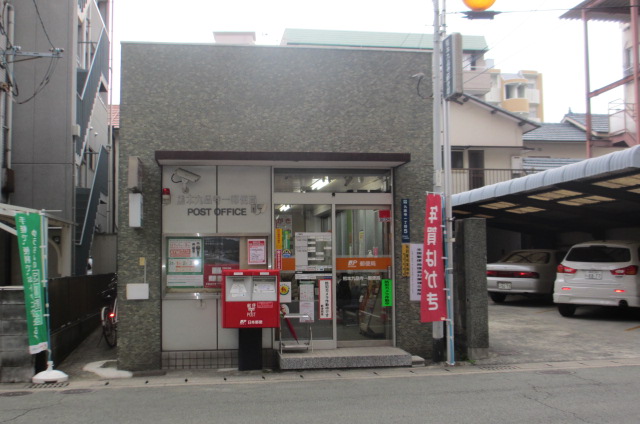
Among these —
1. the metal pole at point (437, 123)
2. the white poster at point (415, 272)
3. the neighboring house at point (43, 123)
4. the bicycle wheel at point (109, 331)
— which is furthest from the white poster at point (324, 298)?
the neighboring house at point (43, 123)

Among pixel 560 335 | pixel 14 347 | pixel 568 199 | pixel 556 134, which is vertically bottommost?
pixel 560 335

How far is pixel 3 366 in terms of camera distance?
326 inches

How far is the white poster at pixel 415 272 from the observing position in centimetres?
974

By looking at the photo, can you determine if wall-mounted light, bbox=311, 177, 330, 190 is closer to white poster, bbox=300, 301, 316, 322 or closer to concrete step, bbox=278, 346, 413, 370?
white poster, bbox=300, 301, 316, 322

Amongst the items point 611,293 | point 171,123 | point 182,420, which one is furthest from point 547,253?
point 182,420

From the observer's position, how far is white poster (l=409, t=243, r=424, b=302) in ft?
32.0

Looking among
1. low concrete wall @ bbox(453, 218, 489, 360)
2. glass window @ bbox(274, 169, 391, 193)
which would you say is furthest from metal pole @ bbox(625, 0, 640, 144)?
glass window @ bbox(274, 169, 391, 193)

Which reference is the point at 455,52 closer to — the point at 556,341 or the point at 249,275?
the point at 249,275

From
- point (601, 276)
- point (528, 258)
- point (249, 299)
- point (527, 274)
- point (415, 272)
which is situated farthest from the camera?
point (528, 258)

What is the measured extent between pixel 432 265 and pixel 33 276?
5.94 metres

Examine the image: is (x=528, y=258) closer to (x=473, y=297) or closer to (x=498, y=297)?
(x=498, y=297)

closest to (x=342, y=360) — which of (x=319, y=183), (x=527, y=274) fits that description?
(x=319, y=183)

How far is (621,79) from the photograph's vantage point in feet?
71.4

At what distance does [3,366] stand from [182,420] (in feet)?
11.8
